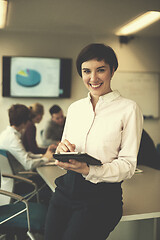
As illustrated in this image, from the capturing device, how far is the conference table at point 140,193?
163 centimetres

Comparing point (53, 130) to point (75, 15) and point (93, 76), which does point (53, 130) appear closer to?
point (75, 15)

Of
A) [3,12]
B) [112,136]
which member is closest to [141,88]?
[3,12]

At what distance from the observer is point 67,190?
4.89 ft

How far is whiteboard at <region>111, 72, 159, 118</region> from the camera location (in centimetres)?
645

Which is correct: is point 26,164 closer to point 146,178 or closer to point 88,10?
point 146,178

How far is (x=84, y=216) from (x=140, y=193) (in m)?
0.75

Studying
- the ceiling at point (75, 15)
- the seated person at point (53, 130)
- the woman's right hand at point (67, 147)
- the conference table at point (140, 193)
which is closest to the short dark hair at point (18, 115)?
the conference table at point (140, 193)

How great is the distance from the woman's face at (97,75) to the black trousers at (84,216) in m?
0.54

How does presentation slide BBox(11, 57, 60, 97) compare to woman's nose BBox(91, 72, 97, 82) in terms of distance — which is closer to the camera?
woman's nose BBox(91, 72, 97, 82)

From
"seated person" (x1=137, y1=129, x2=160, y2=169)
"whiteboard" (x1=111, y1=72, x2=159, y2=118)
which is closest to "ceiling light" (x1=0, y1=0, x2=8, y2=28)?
"whiteboard" (x1=111, y1=72, x2=159, y2=118)

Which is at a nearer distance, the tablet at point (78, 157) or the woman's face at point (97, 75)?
the tablet at point (78, 157)

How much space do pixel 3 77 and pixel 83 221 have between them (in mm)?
4977

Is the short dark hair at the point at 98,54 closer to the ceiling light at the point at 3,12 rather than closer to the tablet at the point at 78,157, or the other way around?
the tablet at the point at 78,157

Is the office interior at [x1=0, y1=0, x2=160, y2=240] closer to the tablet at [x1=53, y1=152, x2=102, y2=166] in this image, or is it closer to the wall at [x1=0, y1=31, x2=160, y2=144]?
the wall at [x1=0, y1=31, x2=160, y2=144]
